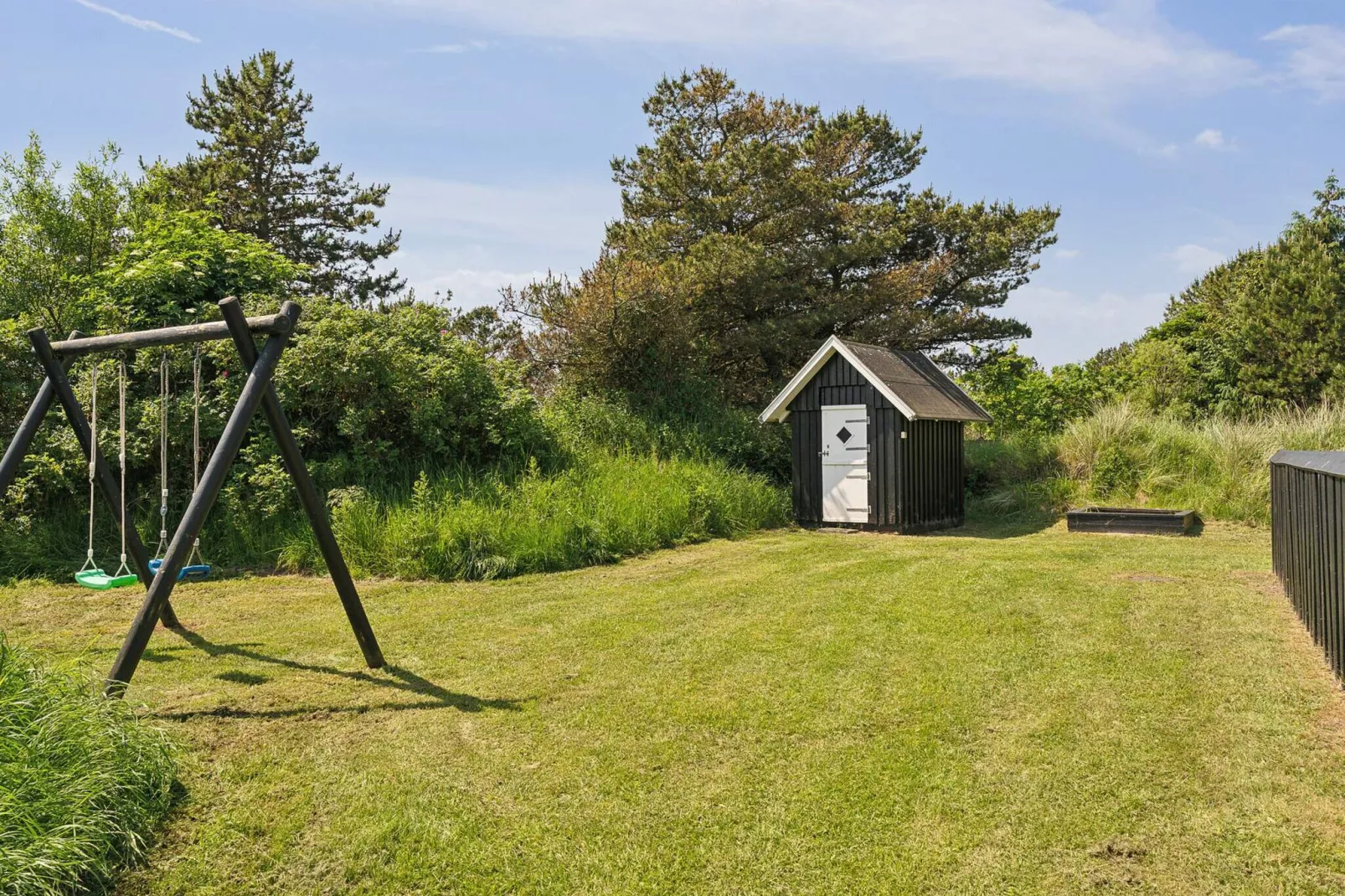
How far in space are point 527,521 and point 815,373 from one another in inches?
227

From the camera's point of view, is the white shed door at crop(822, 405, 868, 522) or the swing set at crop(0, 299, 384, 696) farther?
the white shed door at crop(822, 405, 868, 522)

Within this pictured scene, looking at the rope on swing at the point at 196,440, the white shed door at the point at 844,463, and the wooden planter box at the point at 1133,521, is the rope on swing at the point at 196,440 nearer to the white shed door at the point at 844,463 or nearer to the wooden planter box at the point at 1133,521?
the white shed door at the point at 844,463

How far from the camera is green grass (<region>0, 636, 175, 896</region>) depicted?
9.62 feet

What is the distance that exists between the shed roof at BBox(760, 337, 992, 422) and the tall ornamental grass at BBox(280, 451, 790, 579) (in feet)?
7.54

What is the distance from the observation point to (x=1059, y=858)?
3252mm

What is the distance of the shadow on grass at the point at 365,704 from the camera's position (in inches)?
189

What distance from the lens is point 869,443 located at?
1324cm

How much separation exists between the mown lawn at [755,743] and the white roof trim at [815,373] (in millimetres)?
5263

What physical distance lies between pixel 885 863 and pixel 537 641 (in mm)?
3653

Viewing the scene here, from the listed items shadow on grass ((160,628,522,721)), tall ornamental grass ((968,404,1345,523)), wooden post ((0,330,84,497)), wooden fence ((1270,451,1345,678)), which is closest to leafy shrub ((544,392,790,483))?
tall ornamental grass ((968,404,1345,523))

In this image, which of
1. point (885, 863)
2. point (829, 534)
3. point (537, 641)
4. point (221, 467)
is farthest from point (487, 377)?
point (885, 863)

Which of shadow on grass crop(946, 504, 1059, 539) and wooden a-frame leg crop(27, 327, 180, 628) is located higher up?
wooden a-frame leg crop(27, 327, 180, 628)

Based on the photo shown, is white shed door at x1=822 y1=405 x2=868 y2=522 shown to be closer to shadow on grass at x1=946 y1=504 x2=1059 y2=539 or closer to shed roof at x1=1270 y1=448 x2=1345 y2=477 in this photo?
shadow on grass at x1=946 y1=504 x2=1059 y2=539

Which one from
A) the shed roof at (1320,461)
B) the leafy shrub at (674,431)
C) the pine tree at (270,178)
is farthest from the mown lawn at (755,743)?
the pine tree at (270,178)
